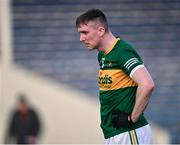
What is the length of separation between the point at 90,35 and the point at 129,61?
0.34 metres

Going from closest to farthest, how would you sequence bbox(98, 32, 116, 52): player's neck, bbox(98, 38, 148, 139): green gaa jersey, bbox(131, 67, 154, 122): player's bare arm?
bbox(131, 67, 154, 122): player's bare arm < bbox(98, 38, 148, 139): green gaa jersey < bbox(98, 32, 116, 52): player's neck

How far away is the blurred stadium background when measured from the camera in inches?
528

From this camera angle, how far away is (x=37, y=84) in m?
13.6

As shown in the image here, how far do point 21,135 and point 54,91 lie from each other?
215cm

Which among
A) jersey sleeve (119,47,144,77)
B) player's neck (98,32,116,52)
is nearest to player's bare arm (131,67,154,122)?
jersey sleeve (119,47,144,77)

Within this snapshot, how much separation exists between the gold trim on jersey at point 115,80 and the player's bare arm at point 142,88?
125mm

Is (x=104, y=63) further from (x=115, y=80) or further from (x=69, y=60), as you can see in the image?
(x=69, y=60)

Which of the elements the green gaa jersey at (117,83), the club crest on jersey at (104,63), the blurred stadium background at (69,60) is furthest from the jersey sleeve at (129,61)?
the blurred stadium background at (69,60)

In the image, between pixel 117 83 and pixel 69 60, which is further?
pixel 69 60

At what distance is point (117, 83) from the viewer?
5.19 meters

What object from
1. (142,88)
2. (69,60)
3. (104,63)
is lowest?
(69,60)

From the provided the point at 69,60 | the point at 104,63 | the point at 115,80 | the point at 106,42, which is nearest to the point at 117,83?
the point at 115,80

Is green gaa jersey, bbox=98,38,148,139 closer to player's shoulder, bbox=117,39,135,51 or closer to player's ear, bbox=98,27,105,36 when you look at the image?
player's shoulder, bbox=117,39,135,51

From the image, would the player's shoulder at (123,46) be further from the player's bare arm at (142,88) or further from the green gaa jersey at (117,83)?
the player's bare arm at (142,88)
